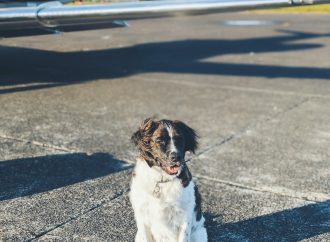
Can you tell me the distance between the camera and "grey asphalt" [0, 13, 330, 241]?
17.5 feet

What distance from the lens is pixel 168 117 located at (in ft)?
31.8

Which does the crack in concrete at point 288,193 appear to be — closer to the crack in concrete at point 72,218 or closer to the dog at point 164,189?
the crack in concrete at point 72,218

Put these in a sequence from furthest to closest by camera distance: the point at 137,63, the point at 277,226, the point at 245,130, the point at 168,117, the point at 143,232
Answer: the point at 137,63
the point at 168,117
the point at 245,130
the point at 277,226
the point at 143,232

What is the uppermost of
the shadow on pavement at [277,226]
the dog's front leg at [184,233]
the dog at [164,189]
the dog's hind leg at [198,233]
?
the dog at [164,189]

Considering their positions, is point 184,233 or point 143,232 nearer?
point 184,233

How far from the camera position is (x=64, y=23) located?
1229 centimetres

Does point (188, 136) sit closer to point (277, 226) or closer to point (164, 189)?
point (164, 189)

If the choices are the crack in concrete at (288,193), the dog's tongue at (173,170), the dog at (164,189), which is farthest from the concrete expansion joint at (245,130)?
the dog's tongue at (173,170)

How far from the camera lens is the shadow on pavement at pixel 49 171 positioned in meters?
6.19

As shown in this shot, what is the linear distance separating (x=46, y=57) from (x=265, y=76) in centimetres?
784

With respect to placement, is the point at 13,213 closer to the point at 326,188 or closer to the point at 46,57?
the point at 326,188

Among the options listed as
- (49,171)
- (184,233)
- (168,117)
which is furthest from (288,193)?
(168,117)

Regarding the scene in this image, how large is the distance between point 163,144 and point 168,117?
18.5ft

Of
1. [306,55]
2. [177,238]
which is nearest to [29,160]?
[177,238]
